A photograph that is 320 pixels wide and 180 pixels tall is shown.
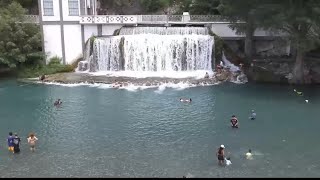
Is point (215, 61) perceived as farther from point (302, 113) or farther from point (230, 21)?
point (302, 113)

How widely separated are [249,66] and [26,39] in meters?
26.6

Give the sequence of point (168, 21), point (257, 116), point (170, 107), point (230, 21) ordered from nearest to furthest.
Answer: point (257, 116), point (170, 107), point (230, 21), point (168, 21)

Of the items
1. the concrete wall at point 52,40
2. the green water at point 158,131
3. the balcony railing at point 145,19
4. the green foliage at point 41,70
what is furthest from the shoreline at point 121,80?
the balcony railing at point 145,19

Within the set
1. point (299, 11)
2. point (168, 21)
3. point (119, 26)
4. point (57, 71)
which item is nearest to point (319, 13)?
point (299, 11)

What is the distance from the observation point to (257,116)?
3747 centimetres

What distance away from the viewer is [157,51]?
2095 inches

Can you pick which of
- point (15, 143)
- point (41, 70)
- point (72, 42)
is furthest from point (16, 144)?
point (72, 42)

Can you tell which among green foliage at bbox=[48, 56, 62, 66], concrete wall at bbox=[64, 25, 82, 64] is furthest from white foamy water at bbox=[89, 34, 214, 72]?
green foliage at bbox=[48, 56, 62, 66]

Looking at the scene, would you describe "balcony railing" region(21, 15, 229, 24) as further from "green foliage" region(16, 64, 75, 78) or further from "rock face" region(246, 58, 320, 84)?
"rock face" region(246, 58, 320, 84)

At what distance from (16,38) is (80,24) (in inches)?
303

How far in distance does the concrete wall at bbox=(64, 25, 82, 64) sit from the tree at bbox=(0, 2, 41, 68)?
3.33 meters

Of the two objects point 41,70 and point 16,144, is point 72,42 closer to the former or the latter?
point 41,70

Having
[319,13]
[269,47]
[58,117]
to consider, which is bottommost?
[58,117]

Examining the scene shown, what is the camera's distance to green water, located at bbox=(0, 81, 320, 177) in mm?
27094
